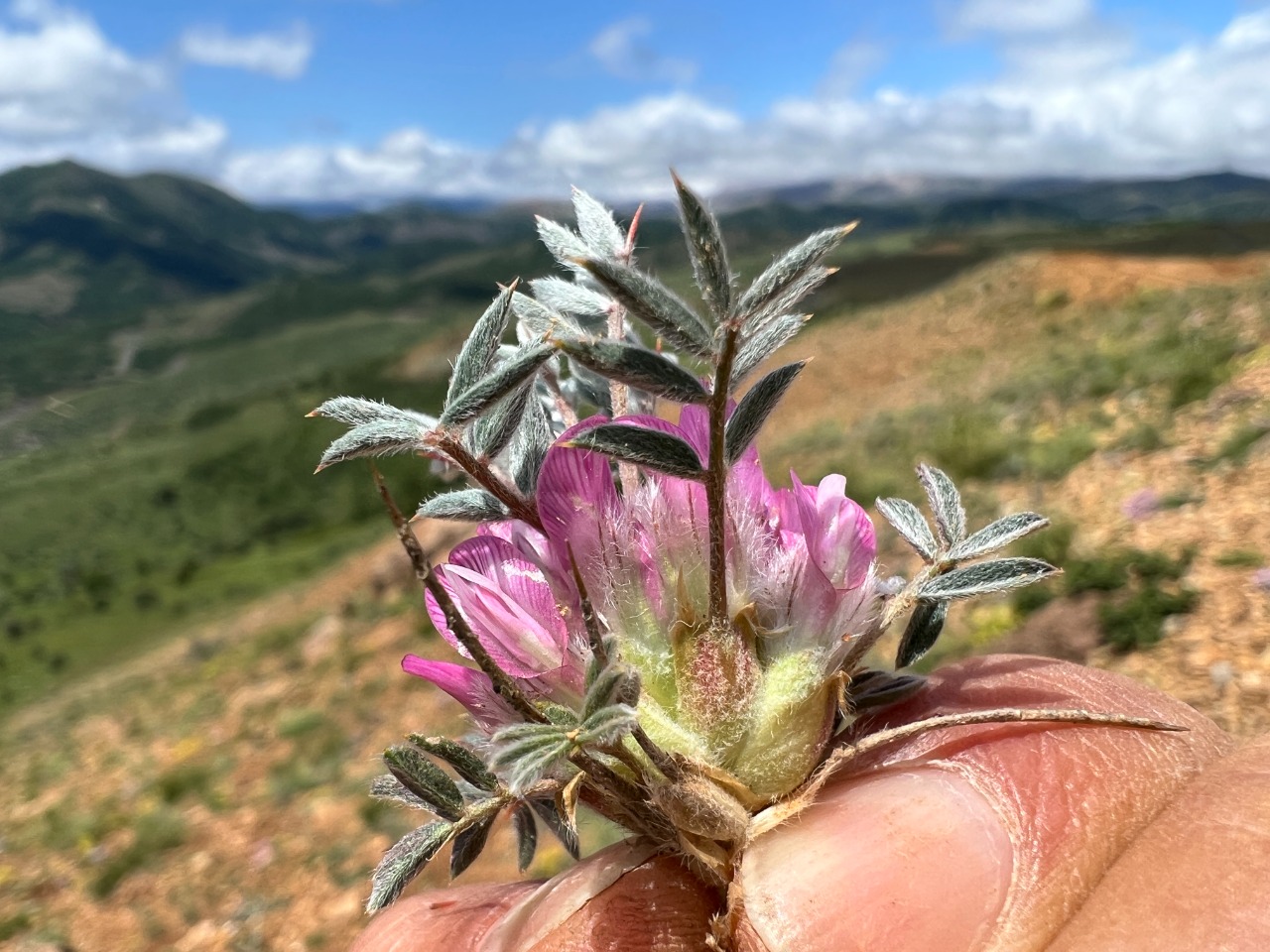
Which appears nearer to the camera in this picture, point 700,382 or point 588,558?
point 700,382

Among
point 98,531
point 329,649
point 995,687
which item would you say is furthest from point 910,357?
point 98,531

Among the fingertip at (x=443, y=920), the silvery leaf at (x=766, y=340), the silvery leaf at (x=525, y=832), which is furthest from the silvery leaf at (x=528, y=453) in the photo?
the fingertip at (x=443, y=920)

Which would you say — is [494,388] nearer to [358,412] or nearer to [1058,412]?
[358,412]

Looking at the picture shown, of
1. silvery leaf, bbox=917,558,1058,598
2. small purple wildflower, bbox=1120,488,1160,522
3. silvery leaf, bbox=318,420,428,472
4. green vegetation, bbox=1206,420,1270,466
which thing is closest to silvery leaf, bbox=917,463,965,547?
silvery leaf, bbox=917,558,1058,598

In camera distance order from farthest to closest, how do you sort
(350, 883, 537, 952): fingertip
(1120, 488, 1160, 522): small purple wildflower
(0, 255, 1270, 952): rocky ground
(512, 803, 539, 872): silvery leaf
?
(1120, 488, 1160, 522): small purple wildflower → (0, 255, 1270, 952): rocky ground → (350, 883, 537, 952): fingertip → (512, 803, 539, 872): silvery leaf

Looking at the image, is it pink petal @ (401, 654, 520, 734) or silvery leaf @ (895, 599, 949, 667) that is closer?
pink petal @ (401, 654, 520, 734)

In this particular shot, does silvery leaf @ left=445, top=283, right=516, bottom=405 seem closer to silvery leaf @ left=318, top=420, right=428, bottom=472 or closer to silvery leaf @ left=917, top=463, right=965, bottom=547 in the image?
silvery leaf @ left=318, top=420, right=428, bottom=472

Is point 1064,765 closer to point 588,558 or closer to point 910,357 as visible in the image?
point 588,558

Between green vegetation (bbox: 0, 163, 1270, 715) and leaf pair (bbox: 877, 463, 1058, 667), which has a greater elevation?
leaf pair (bbox: 877, 463, 1058, 667)

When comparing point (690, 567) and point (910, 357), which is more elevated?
point (690, 567)
